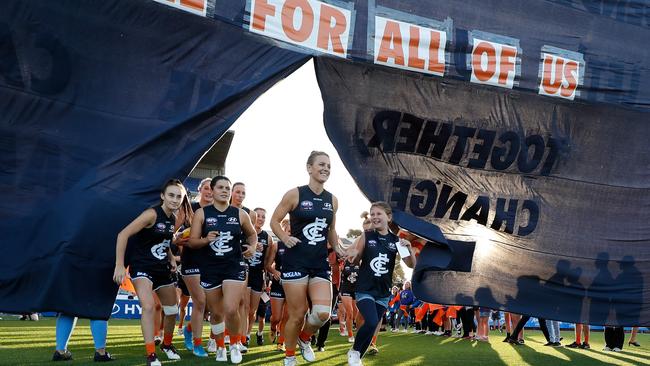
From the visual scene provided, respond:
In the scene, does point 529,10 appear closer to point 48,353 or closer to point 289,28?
point 289,28

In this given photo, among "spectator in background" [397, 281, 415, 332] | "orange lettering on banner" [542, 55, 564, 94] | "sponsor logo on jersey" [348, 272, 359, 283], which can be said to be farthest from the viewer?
"spectator in background" [397, 281, 415, 332]

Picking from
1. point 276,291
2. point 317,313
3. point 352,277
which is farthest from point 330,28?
point 352,277

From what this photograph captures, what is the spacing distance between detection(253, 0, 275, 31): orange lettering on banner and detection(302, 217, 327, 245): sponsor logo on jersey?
2353 millimetres

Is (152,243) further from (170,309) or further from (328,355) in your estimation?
(328,355)

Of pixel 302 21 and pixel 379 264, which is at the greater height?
pixel 302 21

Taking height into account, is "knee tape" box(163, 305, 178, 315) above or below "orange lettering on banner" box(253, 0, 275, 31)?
below

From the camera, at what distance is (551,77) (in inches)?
377

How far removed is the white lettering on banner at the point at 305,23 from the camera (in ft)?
26.7

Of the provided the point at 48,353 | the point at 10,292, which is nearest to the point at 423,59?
the point at 10,292

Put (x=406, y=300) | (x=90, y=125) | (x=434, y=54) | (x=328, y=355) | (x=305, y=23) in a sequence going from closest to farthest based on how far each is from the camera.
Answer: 1. (x=90, y=125)
2. (x=305, y=23)
3. (x=434, y=54)
4. (x=328, y=355)
5. (x=406, y=300)

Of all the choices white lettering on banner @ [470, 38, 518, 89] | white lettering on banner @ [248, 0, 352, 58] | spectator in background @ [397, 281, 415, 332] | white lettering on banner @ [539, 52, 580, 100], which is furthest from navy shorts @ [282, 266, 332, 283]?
spectator in background @ [397, 281, 415, 332]

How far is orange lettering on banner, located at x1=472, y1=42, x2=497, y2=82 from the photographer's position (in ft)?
30.5

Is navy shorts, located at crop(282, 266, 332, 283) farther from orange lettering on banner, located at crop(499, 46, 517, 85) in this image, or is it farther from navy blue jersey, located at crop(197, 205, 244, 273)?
orange lettering on banner, located at crop(499, 46, 517, 85)

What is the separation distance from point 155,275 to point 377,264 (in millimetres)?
2599
